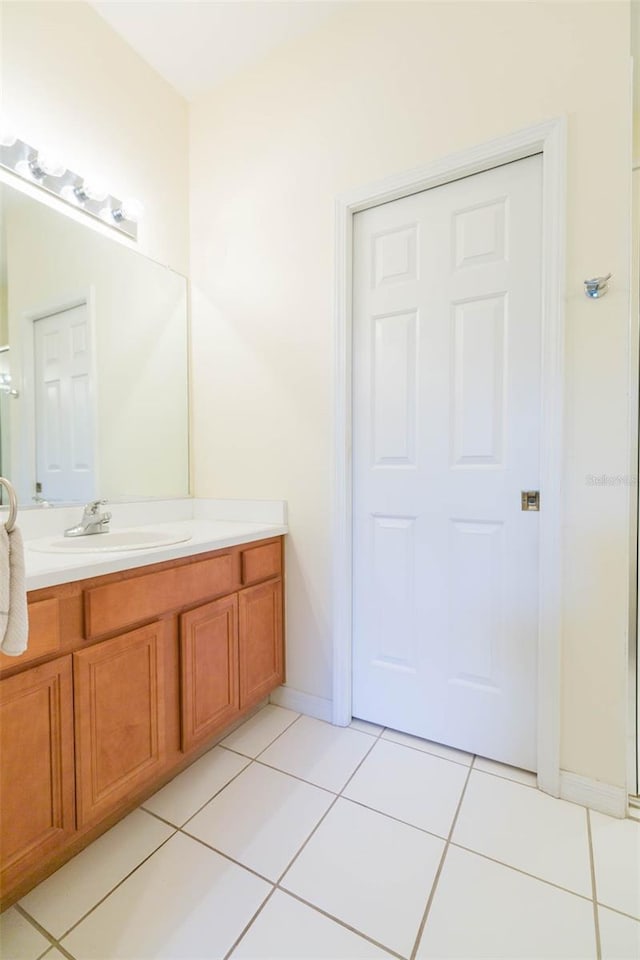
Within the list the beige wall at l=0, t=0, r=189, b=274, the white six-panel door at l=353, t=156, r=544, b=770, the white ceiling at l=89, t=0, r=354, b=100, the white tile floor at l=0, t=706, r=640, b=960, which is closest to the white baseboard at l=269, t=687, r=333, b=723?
the white six-panel door at l=353, t=156, r=544, b=770

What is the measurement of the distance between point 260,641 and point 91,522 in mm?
797

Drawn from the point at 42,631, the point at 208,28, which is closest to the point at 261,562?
the point at 42,631

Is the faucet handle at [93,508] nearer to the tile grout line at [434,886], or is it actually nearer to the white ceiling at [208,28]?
the tile grout line at [434,886]

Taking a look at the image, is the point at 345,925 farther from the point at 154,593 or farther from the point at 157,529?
the point at 157,529

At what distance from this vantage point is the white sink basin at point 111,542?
1.26 metres

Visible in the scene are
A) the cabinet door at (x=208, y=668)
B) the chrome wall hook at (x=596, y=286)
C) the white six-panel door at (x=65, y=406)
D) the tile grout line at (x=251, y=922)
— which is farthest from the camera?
the white six-panel door at (x=65, y=406)

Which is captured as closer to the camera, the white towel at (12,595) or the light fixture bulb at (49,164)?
the white towel at (12,595)

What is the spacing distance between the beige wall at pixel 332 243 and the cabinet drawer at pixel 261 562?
71mm

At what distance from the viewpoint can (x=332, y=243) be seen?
5.43 ft

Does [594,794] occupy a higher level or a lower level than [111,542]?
lower

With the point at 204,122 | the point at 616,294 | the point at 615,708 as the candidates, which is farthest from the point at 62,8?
the point at 615,708

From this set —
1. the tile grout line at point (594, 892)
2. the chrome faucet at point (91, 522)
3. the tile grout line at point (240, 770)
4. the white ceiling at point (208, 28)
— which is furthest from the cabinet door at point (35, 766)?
the white ceiling at point (208, 28)

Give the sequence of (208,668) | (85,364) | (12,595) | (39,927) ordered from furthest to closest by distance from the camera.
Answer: (85,364)
(208,668)
(39,927)
(12,595)

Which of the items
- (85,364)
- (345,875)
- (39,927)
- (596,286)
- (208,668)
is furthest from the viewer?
(85,364)
